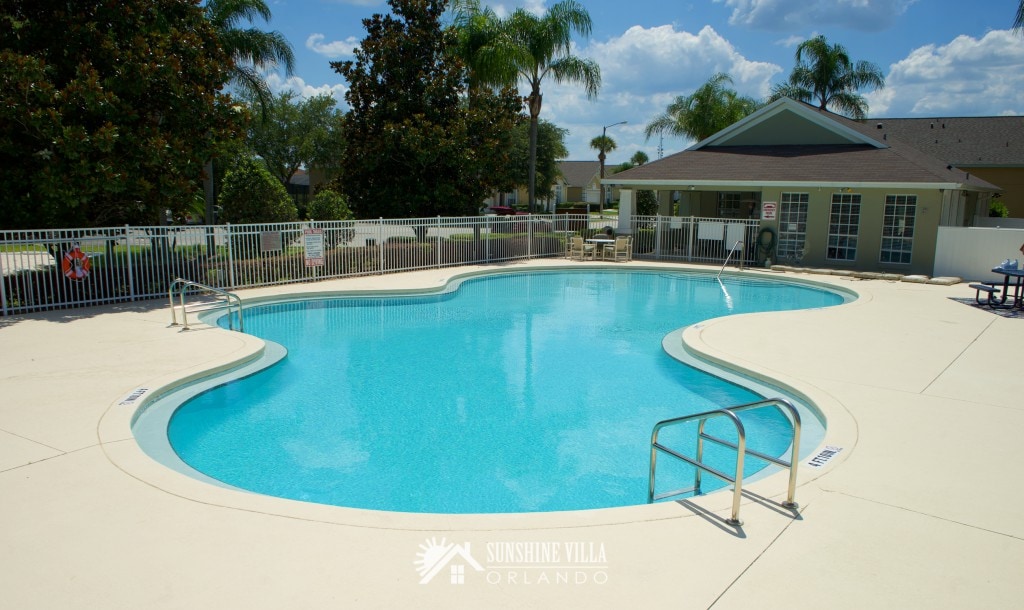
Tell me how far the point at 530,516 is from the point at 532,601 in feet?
3.48

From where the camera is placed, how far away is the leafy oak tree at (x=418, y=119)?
2311 centimetres

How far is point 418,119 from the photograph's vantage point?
22734 mm

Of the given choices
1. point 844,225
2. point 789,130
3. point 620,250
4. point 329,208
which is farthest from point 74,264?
point 789,130

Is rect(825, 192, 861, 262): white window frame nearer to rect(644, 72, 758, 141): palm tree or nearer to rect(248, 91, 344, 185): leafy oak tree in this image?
rect(644, 72, 758, 141): palm tree

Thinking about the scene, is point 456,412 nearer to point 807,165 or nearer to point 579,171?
point 807,165

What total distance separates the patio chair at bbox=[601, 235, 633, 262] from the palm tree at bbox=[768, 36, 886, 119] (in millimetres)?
19402

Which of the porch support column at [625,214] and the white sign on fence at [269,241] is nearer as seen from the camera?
the white sign on fence at [269,241]

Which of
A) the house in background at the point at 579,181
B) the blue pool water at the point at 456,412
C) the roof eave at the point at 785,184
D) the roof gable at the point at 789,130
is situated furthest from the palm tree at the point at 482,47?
the house in background at the point at 579,181

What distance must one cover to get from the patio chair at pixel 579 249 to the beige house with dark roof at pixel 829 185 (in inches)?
87.6

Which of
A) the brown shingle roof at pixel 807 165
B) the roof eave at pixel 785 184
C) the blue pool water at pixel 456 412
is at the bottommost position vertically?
the blue pool water at pixel 456 412

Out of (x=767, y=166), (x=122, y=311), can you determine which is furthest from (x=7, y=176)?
(x=767, y=166)

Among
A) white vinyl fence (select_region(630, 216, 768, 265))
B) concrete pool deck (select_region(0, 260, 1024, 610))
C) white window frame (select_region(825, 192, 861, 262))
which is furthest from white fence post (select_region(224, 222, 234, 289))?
white window frame (select_region(825, 192, 861, 262))

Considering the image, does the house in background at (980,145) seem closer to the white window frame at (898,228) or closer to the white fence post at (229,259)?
the white window frame at (898,228)

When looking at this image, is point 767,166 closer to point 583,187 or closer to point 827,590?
point 827,590
